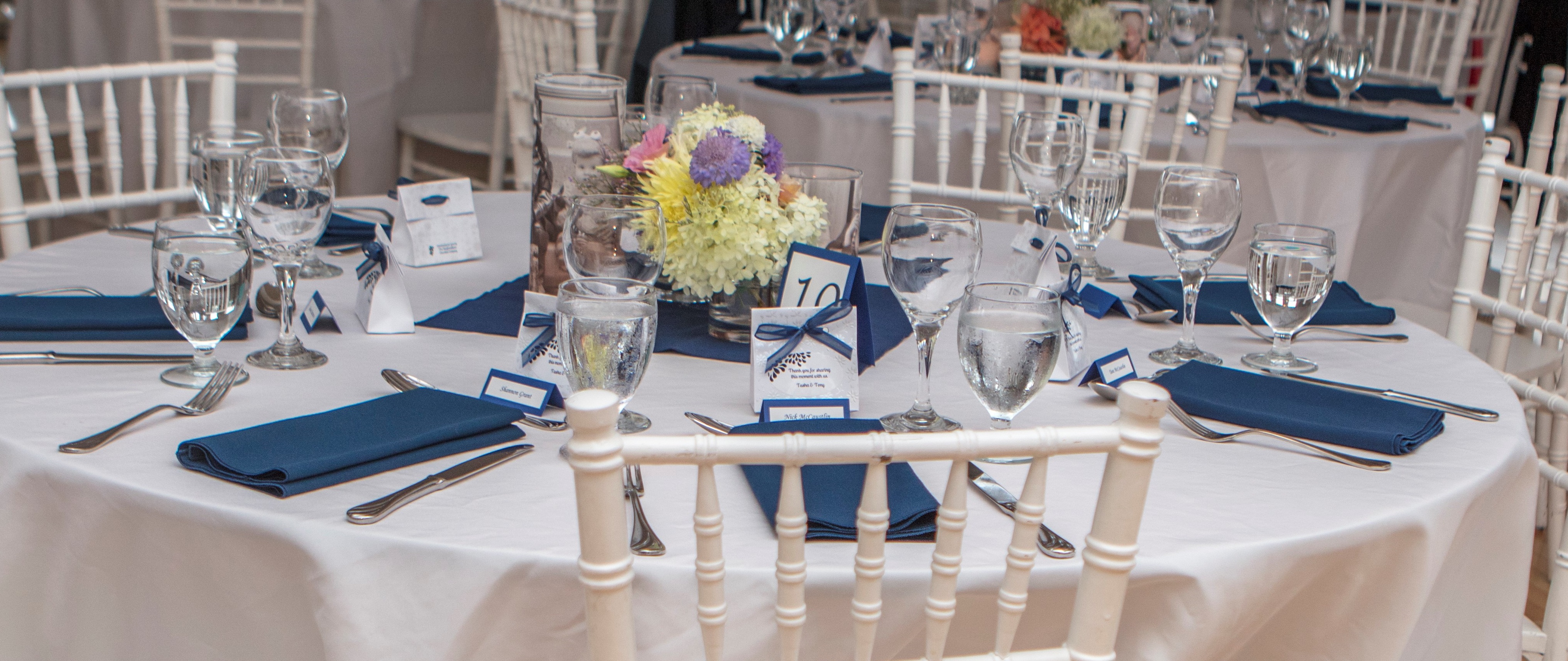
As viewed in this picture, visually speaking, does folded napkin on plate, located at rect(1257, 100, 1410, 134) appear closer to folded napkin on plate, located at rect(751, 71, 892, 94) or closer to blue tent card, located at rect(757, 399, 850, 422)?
folded napkin on plate, located at rect(751, 71, 892, 94)

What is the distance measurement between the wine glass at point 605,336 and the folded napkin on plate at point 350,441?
0.10m

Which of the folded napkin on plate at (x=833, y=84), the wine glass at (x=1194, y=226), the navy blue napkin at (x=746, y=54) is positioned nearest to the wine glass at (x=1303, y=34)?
the folded napkin on plate at (x=833, y=84)

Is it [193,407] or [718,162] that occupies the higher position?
[718,162]

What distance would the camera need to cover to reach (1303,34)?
3.07m

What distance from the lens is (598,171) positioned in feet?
4.39

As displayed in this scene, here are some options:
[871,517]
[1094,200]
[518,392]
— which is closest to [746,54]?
[1094,200]

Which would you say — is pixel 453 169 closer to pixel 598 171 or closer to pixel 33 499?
pixel 598 171

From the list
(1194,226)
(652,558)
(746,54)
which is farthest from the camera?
(746,54)

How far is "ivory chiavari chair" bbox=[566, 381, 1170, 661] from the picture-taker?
2.14 ft

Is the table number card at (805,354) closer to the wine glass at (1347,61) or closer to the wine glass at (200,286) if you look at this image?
the wine glass at (200,286)

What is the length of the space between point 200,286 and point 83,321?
0.81 feet

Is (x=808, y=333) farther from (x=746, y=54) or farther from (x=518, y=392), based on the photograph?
(x=746, y=54)

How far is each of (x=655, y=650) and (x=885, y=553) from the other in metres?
0.17

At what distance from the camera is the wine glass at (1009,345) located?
3.10 feet
